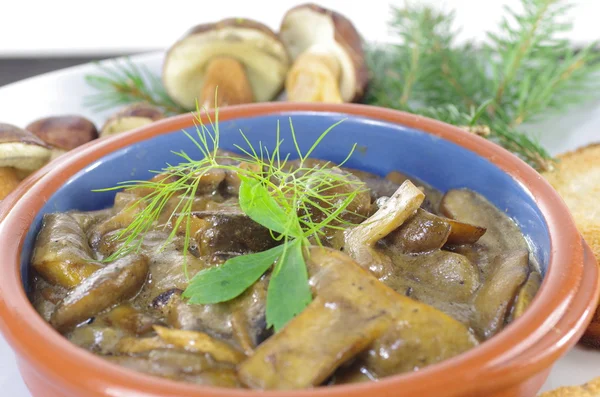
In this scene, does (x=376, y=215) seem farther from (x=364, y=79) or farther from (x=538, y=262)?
(x=364, y=79)

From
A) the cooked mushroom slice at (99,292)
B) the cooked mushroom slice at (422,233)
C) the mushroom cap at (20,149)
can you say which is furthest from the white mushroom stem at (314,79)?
the cooked mushroom slice at (99,292)

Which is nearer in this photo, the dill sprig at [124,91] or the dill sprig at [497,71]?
the dill sprig at [497,71]

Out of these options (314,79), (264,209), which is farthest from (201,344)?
(314,79)

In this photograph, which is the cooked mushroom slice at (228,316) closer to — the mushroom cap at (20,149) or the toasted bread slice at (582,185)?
the mushroom cap at (20,149)

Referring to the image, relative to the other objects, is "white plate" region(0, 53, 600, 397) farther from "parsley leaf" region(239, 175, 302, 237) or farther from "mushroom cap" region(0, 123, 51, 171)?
"parsley leaf" region(239, 175, 302, 237)

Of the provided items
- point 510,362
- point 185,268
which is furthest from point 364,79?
point 510,362

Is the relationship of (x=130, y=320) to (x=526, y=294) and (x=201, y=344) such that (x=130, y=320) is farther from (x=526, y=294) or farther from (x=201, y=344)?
(x=526, y=294)
